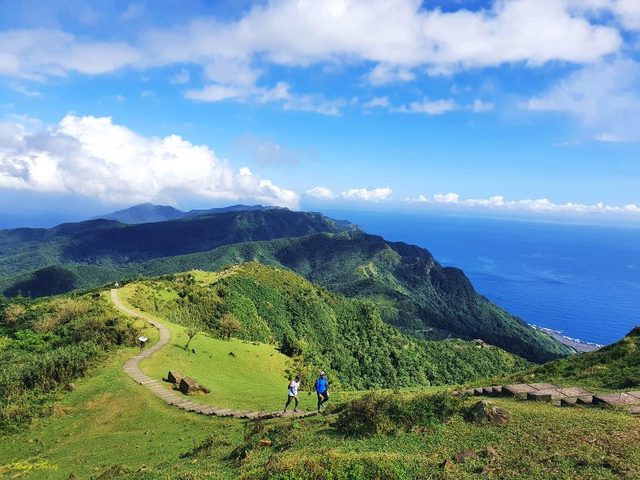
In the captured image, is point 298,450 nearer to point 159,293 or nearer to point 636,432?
point 636,432

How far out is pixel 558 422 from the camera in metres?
13.0

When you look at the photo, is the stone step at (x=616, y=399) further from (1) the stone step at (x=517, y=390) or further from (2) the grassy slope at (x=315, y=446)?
(1) the stone step at (x=517, y=390)

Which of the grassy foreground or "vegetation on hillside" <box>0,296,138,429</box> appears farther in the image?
"vegetation on hillside" <box>0,296,138,429</box>

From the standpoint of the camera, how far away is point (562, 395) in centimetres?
1641

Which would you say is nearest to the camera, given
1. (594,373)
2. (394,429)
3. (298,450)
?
(298,450)

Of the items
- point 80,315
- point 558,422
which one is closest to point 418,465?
point 558,422

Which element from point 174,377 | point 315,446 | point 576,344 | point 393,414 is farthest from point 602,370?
point 576,344

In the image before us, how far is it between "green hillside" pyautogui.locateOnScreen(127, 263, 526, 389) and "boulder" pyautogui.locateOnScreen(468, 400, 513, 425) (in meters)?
28.2

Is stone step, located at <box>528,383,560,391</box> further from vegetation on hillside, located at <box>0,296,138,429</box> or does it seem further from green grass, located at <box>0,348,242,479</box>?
vegetation on hillside, located at <box>0,296,138,429</box>

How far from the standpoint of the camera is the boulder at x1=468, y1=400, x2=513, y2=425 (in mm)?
13469

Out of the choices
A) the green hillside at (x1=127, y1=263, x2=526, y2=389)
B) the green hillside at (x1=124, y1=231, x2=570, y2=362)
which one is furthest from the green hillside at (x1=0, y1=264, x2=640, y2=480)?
the green hillside at (x1=124, y1=231, x2=570, y2=362)

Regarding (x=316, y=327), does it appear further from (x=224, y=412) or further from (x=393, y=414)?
(x=393, y=414)

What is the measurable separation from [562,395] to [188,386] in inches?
810

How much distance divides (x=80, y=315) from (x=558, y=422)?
3730 centimetres
